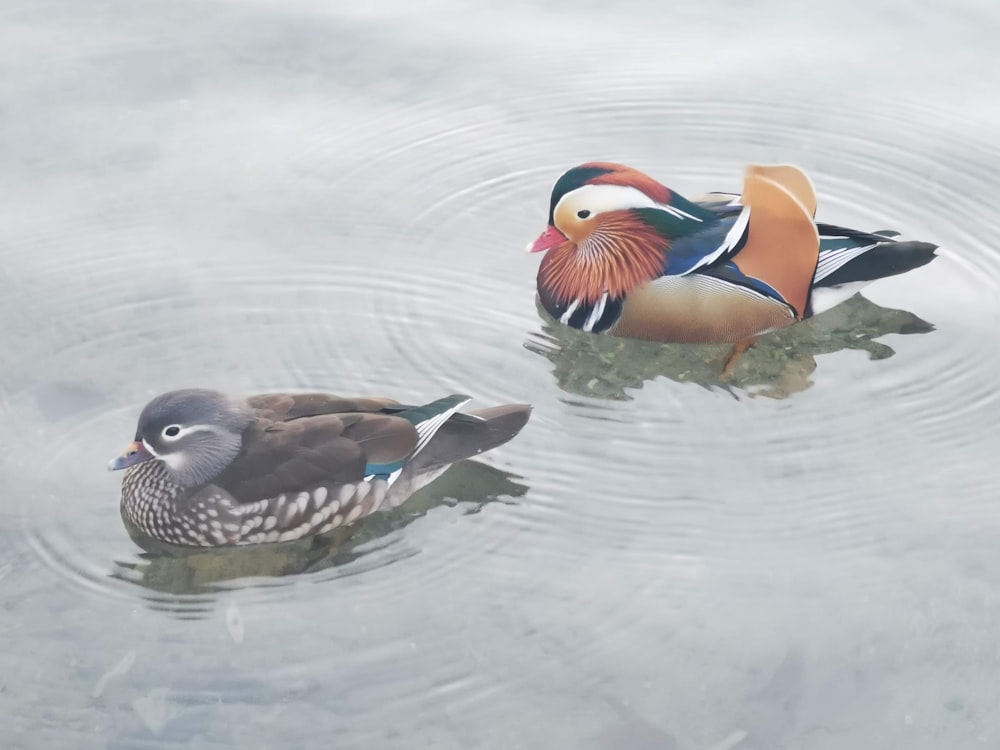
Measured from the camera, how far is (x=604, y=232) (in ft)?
19.3

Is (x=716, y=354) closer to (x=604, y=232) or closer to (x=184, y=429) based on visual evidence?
(x=604, y=232)

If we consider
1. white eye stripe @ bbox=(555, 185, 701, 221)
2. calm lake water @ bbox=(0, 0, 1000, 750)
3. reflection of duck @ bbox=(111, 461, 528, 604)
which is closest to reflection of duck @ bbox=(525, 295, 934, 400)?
calm lake water @ bbox=(0, 0, 1000, 750)

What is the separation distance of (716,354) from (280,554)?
2.01m

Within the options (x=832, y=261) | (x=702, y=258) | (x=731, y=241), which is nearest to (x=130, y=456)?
(x=702, y=258)

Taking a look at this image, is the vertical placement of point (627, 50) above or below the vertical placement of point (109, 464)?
above

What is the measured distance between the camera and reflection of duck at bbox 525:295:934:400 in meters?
5.52

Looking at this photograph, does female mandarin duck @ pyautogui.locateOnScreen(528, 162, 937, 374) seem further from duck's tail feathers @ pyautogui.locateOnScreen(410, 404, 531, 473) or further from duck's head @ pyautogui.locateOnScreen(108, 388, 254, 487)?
duck's head @ pyautogui.locateOnScreen(108, 388, 254, 487)

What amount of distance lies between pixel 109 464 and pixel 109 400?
656mm

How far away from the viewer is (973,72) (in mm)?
7711

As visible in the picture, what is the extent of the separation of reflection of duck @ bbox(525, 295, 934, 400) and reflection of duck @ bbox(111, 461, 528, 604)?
2.51 feet

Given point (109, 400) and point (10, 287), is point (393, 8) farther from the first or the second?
point (109, 400)

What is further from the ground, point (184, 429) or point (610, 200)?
point (610, 200)

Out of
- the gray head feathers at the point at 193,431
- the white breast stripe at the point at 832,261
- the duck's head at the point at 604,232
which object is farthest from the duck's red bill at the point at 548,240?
the gray head feathers at the point at 193,431

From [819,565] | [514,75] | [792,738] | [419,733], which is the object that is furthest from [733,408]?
[514,75]
